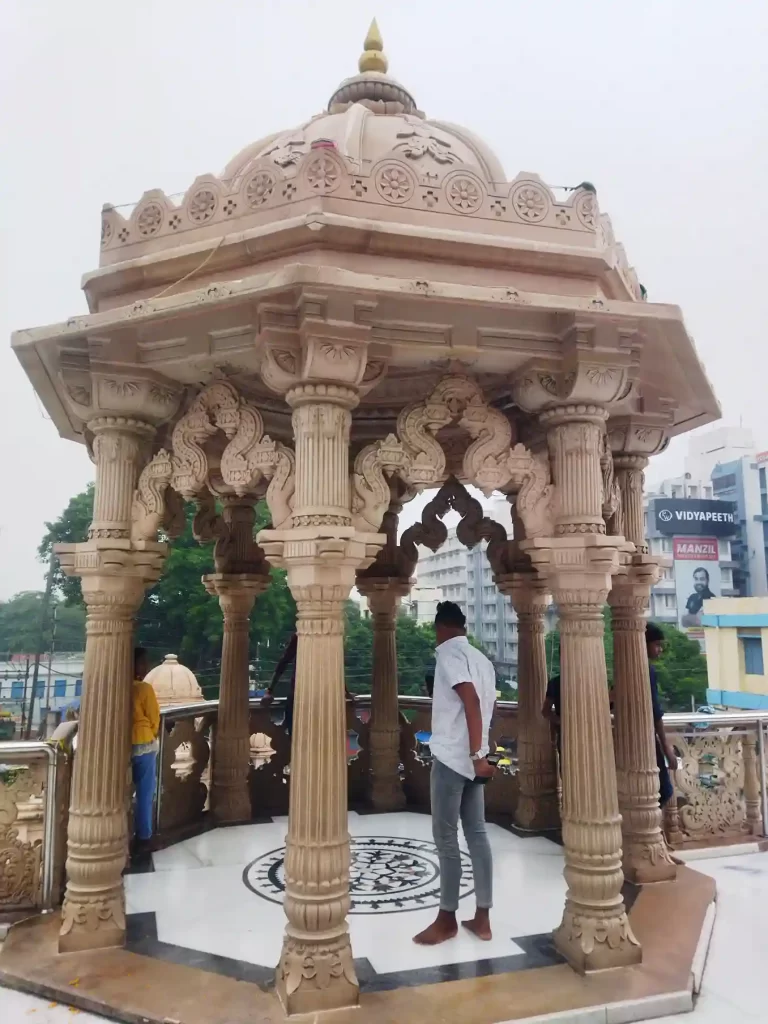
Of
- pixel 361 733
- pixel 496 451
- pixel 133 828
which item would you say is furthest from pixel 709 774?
pixel 133 828

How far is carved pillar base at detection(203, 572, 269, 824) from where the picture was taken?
24.1ft

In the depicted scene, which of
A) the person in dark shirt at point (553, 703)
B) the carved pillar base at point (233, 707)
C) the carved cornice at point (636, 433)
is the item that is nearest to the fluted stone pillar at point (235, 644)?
the carved pillar base at point (233, 707)

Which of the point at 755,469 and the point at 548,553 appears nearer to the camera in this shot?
the point at 548,553

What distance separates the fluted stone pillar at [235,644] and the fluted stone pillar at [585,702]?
149 inches

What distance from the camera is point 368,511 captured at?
438 cm

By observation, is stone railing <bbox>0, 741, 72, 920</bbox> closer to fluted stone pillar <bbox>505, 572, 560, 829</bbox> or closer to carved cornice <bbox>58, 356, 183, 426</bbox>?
carved cornice <bbox>58, 356, 183, 426</bbox>

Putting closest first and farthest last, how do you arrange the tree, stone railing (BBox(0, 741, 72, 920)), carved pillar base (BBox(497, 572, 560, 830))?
stone railing (BBox(0, 741, 72, 920)), carved pillar base (BBox(497, 572, 560, 830)), the tree

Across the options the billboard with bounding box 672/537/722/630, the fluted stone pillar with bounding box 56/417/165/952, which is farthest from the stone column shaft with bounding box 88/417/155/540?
the billboard with bounding box 672/537/722/630

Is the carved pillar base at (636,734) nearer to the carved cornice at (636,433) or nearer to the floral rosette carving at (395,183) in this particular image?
the carved cornice at (636,433)

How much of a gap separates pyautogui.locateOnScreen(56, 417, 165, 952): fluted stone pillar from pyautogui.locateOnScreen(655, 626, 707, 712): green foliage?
45.9 m

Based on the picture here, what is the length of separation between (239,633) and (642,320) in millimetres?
5071

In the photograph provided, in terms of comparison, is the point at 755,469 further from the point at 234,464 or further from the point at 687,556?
the point at 234,464

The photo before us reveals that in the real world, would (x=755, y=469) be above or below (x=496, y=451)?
above

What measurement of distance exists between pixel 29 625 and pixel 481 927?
206 ft
